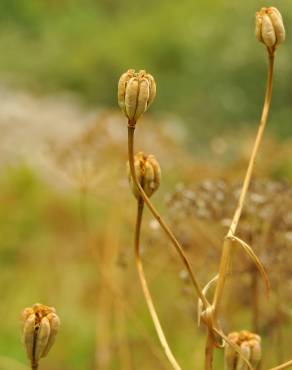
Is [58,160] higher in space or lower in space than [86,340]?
higher

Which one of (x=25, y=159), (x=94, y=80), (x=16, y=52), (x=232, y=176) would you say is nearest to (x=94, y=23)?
(x=16, y=52)

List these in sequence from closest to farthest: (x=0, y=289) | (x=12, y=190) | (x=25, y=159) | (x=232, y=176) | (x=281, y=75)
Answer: (x=232, y=176)
(x=0, y=289)
(x=12, y=190)
(x=25, y=159)
(x=281, y=75)

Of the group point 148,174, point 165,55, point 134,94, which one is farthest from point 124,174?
point 165,55

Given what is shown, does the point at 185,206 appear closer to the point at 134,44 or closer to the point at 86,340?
the point at 86,340

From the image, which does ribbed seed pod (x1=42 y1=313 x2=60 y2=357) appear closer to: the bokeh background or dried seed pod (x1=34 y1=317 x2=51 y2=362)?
dried seed pod (x1=34 y1=317 x2=51 y2=362)

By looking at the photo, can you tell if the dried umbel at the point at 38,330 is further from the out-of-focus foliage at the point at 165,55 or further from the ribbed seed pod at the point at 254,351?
the out-of-focus foliage at the point at 165,55
